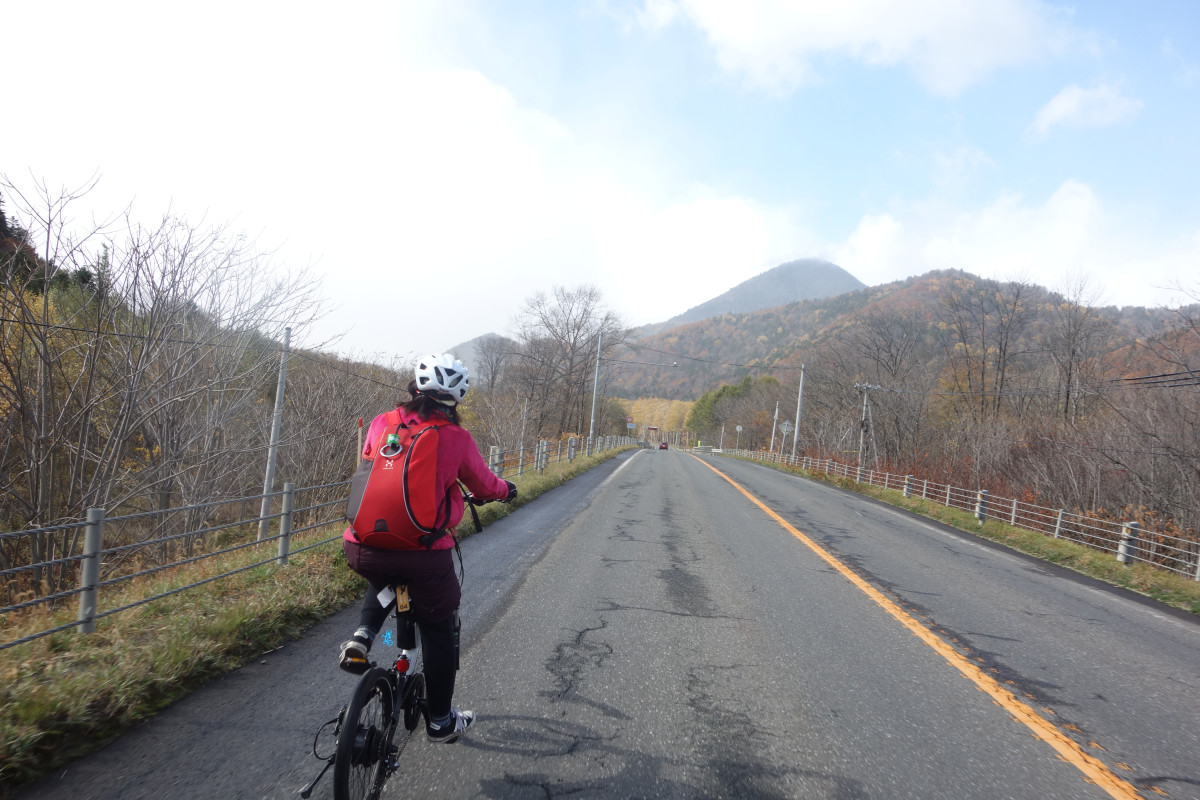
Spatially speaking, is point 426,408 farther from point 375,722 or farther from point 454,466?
point 375,722

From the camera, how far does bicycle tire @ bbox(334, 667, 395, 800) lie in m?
2.18

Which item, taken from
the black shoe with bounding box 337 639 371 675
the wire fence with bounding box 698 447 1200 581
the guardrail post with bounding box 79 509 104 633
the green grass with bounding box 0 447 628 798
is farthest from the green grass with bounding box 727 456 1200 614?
the guardrail post with bounding box 79 509 104 633

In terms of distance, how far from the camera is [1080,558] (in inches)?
416

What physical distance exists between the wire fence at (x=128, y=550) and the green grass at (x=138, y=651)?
111mm

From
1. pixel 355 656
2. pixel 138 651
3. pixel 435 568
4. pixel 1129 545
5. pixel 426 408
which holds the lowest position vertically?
pixel 138 651

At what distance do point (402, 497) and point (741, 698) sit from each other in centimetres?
253

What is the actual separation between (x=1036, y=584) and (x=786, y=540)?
319cm

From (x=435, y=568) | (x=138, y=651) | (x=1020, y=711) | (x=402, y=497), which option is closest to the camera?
(x=402, y=497)

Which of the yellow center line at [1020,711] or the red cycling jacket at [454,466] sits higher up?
the red cycling jacket at [454,466]

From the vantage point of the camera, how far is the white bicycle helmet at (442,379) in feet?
8.80

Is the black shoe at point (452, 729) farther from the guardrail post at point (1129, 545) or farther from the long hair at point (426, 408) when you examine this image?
the guardrail post at point (1129, 545)

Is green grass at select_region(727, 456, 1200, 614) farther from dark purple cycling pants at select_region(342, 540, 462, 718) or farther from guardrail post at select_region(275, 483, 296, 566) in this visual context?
guardrail post at select_region(275, 483, 296, 566)

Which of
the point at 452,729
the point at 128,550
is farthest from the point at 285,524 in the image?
the point at 452,729

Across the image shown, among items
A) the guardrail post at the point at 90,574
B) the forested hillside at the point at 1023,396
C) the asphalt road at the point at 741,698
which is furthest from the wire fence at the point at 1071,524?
the guardrail post at the point at 90,574
